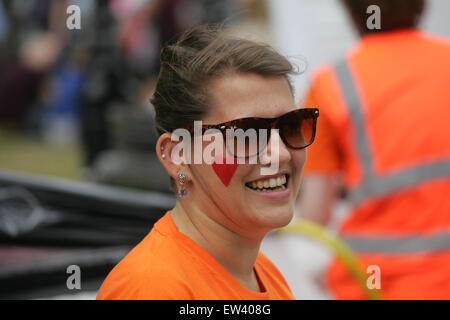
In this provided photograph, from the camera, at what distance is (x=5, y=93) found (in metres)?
8.34

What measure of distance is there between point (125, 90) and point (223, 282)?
151 inches

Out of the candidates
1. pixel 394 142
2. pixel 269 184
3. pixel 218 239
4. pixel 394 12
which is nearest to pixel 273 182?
pixel 269 184

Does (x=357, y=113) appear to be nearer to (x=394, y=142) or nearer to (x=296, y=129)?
(x=394, y=142)

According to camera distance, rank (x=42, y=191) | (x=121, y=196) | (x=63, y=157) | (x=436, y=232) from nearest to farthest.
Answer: (x=436, y=232)
(x=42, y=191)
(x=121, y=196)
(x=63, y=157)

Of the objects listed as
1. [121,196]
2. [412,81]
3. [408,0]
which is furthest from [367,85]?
[121,196]

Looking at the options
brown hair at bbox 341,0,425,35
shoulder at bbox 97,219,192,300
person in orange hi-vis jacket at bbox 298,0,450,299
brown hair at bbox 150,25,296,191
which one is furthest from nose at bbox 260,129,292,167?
brown hair at bbox 341,0,425,35

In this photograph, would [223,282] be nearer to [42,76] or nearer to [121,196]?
[121,196]

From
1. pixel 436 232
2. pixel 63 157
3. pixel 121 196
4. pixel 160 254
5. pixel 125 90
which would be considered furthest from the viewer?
pixel 63 157

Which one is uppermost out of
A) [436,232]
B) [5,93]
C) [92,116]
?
[5,93]

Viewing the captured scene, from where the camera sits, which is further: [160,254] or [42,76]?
[42,76]

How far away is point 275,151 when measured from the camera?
44.3 inches

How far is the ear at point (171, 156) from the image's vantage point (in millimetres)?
1170

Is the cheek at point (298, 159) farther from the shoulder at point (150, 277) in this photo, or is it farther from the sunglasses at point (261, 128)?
the shoulder at point (150, 277)

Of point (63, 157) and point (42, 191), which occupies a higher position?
point (63, 157)
